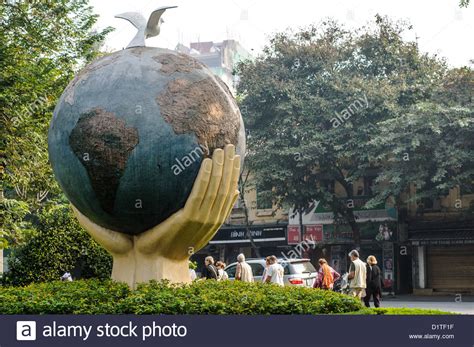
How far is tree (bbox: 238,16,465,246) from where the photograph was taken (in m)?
29.8

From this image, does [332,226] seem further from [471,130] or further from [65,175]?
[65,175]

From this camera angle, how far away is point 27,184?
20375mm

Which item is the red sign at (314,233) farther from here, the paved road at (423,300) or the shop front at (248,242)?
the paved road at (423,300)

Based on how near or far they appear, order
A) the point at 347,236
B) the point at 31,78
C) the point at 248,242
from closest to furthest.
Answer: the point at 31,78 < the point at 347,236 < the point at 248,242

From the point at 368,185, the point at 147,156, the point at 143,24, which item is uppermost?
the point at 143,24

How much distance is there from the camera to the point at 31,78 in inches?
727

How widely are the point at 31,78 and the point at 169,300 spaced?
33.7ft

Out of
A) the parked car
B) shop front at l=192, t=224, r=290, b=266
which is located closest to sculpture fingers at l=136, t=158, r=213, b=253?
the parked car

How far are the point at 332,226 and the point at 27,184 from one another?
17346 millimetres

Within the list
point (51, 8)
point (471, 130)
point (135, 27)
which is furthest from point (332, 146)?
point (135, 27)

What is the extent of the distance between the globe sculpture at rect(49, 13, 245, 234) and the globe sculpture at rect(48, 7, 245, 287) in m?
0.01

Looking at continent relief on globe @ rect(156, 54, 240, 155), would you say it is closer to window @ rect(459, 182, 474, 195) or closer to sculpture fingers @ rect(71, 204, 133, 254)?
sculpture fingers @ rect(71, 204, 133, 254)

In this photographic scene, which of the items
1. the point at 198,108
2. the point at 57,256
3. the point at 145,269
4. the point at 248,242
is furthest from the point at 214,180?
the point at 248,242

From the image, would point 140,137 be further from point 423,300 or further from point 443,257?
point 443,257
